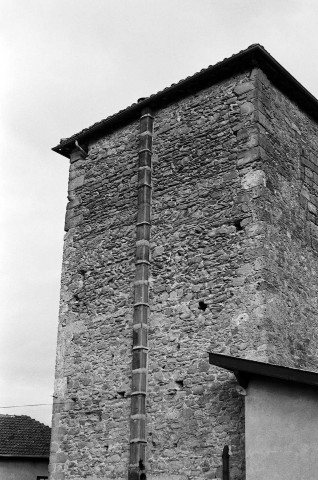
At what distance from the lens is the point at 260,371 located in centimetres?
743

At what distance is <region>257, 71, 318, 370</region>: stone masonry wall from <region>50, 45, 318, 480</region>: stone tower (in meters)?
0.03

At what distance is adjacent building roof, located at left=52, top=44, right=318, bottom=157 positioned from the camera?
33.3 feet

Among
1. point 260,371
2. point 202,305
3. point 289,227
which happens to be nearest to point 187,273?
point 202,305

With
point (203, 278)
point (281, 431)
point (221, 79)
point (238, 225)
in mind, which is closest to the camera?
point (281, 431)

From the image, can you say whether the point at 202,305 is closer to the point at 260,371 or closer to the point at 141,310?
the point at 141,310

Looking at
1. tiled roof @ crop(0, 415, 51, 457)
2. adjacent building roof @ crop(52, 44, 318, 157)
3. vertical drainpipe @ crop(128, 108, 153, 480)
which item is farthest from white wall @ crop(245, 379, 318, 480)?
tiled roof @ crop(0, 415, 51, 457)

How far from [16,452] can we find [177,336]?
6703mm

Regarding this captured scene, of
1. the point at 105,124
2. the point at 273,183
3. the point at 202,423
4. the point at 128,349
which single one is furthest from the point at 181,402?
the point at 105,124

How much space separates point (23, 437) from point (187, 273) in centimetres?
767

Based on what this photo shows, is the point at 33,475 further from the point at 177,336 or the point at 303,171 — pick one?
the point at 303,171

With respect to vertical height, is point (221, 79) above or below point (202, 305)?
above

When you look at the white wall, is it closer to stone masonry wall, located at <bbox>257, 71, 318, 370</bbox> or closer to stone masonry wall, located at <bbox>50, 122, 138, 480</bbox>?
stone masonry wall, located at <bbox>257, 71, 318, 370</bbox>

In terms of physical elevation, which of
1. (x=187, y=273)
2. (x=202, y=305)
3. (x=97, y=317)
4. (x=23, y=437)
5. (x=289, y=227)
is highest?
(x=289, y=227)

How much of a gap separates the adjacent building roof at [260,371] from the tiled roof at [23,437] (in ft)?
26.5
